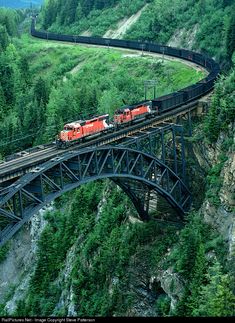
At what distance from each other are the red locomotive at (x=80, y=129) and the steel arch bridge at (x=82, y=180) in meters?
4.39

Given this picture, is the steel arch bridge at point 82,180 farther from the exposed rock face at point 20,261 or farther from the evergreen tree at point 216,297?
the exposed rock face at point 20,261

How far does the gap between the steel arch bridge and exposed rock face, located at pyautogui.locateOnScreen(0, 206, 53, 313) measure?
20517 millimetres

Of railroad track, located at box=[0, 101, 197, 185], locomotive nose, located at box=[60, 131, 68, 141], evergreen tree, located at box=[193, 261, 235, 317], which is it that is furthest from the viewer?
locomotive nose, located at box=[60, 131, 68, 141]

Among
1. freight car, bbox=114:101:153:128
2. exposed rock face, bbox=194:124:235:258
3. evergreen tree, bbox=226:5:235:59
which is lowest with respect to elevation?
exposed rock face, bbox=194:124:235:258

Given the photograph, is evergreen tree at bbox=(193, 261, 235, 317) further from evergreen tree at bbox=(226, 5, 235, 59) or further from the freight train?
evergreen tree at bbox=(226, 5, 235, 59)

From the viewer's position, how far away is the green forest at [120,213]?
43906 millimetres

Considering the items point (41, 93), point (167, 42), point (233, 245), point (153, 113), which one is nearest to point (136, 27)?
point (167, 42)

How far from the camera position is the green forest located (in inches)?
1729

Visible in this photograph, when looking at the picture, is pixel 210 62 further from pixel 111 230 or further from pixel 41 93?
pixel 111 230

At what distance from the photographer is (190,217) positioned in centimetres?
5003

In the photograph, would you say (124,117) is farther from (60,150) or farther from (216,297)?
(216,297)

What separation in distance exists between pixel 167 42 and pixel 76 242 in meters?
67.6

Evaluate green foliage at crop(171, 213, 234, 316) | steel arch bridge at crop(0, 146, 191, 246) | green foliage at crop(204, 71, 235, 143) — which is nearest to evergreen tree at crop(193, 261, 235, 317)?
green foliage at crop(171, 213, 234, 316)

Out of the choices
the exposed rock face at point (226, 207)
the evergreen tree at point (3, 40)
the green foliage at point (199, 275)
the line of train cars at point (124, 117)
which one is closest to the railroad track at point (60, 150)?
the line of train cars at point (124, 117)
